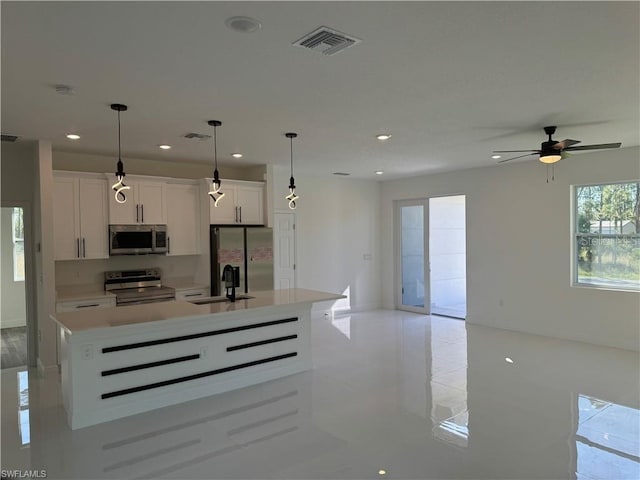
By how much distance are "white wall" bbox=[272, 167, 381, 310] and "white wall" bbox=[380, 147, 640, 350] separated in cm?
170

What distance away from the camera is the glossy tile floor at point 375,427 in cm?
294

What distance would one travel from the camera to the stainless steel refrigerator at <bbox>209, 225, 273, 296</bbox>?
6.30 m

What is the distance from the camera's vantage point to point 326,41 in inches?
98.9

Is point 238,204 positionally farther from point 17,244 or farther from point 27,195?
point 17,244

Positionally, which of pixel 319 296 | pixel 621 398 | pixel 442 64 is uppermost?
pixel 442 64

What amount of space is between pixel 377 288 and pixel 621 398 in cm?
547

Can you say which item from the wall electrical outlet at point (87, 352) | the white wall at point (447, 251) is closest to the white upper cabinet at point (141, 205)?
the wall electrical outlet at point (87, 352)

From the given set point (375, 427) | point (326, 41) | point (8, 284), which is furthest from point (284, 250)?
point (326, 41)

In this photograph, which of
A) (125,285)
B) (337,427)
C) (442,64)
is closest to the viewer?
(442,64)

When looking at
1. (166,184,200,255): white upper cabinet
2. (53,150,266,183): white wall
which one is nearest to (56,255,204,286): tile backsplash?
(166,184,200,255): white upper cabinet

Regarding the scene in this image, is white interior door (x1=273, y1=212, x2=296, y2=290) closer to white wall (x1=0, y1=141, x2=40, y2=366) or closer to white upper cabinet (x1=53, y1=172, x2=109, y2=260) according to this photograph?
white upper cabinet (x1=53, y1=172, x2=109, y2=260)

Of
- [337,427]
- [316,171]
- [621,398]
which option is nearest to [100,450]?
[337,427]

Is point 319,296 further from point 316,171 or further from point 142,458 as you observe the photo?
point 316,171

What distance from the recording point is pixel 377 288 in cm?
931
